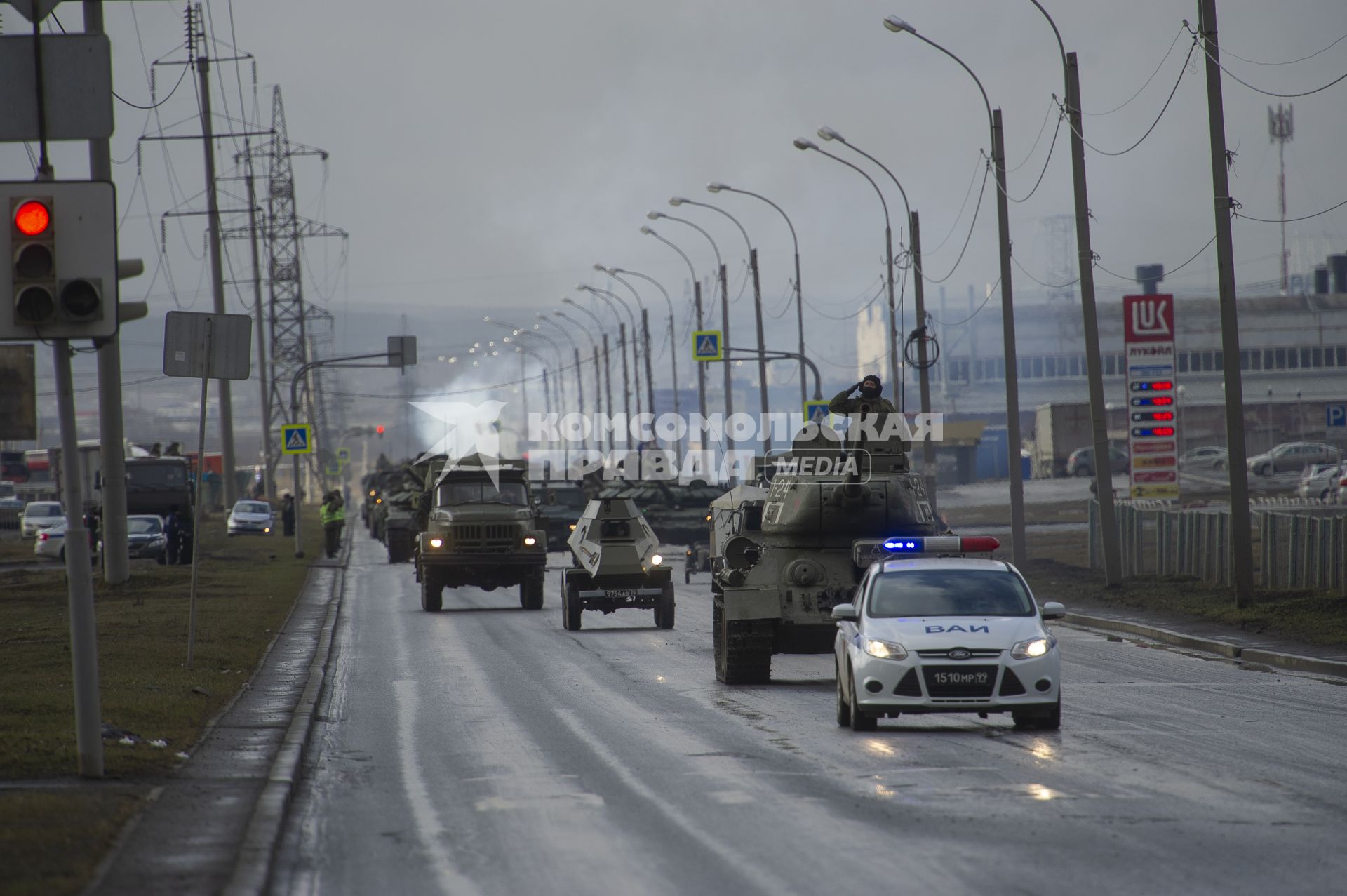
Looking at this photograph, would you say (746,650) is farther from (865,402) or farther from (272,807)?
(272,807)

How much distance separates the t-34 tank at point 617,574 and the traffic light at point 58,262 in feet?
55.9

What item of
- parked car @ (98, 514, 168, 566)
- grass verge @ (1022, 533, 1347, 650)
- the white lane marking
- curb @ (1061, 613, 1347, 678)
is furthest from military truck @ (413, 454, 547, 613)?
parked car @ (98, 514, 168, 566)

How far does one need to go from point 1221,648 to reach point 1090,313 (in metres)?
Result: 9.48

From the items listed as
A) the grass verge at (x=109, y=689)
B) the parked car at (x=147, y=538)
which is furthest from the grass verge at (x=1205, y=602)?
the parked car at (x=147, y=538)

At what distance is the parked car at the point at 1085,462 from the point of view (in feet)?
282

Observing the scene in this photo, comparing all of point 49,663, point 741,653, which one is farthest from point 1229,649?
point 49,663

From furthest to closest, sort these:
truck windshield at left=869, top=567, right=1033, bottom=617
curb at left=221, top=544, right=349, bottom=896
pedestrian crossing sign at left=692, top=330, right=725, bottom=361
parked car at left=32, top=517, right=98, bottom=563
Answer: pedestrian crossing sign at left=692, top=330, right=725, bottom=361, parked car at left=32, top=517, right=98, bottom=563, truck windshield at left=869, top=567, right=1033, bottom=617, curb at left=221, top=544, right=349, bottom=896

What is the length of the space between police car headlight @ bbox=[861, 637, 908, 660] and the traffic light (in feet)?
21.8

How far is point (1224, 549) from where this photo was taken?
29.6 m

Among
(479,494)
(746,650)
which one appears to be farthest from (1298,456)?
(746,650)

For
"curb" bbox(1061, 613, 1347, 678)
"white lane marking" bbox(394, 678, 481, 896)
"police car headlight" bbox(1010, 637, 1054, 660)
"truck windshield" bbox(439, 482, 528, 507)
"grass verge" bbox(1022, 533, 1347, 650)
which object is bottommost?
"curb" bbox(1061, 613, 1347, 678)

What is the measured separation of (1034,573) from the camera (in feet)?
115

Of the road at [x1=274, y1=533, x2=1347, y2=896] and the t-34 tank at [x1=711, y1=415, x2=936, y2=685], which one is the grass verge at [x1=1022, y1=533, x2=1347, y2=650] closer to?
the road at [x1=274, y1=533, x2=1347, y2=896]

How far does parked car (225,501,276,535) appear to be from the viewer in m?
67.6
